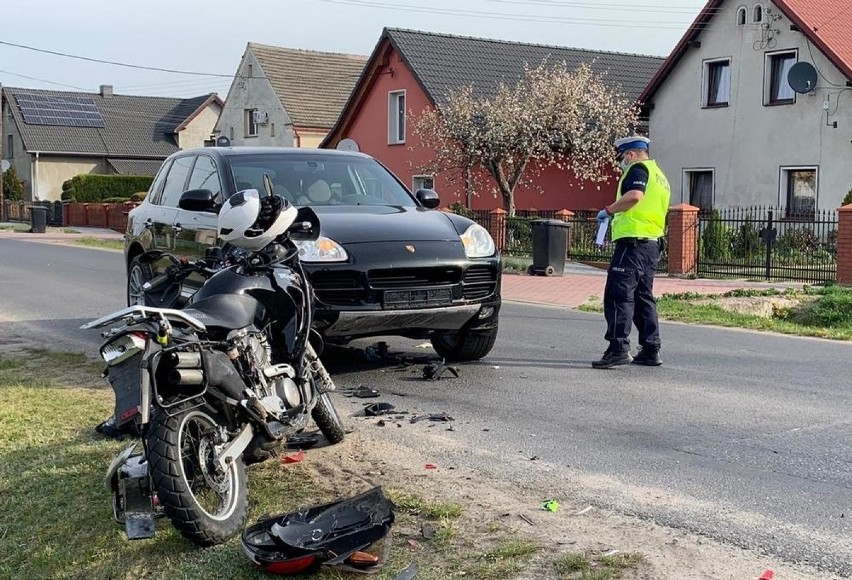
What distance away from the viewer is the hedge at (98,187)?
5288cm

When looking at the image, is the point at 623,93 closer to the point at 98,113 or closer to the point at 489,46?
the point at 489,46

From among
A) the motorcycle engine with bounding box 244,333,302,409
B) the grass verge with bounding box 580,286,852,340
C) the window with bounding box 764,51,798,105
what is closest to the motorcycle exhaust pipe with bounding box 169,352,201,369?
the motorcycle engine with bounding box 244,333,302,409

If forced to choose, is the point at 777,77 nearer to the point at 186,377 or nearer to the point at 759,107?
the point at 759,107

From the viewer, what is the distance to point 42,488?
16.9 ft

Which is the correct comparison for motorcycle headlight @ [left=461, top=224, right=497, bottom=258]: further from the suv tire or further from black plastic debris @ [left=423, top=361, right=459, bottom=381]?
black plastic debris @ [left=423, top=361, right=459, bottom=381]

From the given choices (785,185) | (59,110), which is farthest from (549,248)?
(59,110)

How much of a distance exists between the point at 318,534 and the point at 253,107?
41.8 metres

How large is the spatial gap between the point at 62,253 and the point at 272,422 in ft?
74.4

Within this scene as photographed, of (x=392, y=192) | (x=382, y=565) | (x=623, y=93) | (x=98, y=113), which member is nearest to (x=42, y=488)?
(x=382, y=565)

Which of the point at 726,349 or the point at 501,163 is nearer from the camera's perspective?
the point at 726,349

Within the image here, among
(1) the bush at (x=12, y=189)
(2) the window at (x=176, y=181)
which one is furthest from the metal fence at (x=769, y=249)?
(1) the bush at (x=12, y=189)

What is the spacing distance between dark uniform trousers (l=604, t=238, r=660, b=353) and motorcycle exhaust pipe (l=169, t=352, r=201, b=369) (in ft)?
16.0

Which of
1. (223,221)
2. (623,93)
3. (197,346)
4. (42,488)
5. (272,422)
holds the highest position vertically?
(623,93)

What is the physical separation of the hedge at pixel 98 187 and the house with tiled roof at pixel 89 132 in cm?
666
